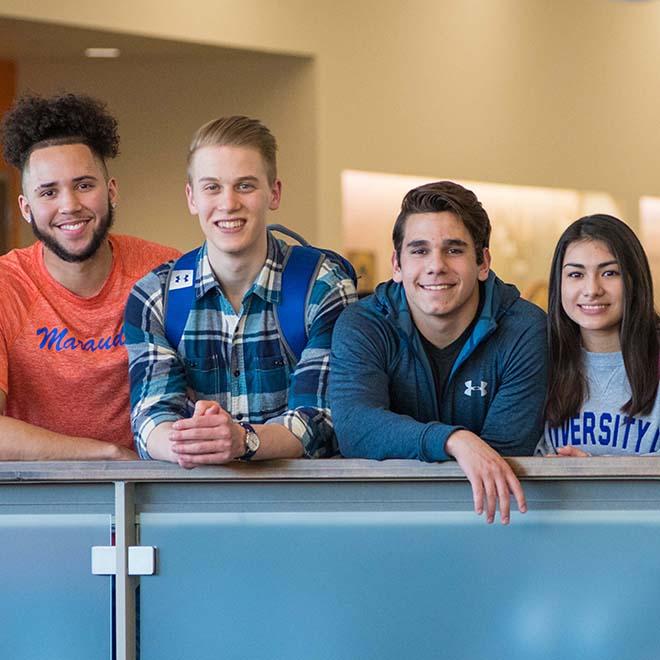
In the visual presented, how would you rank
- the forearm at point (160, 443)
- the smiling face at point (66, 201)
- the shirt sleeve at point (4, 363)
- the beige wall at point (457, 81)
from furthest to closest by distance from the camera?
1. the beige wall at point (457, 81)
2. the smiling face at point (66, 201)
3. the shirt sleeve at point (4, 363)
4. the forearm at point (160, 443)

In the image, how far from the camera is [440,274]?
2549 millimetres

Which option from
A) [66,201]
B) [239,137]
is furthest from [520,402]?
[66,201]

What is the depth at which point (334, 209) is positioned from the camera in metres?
6.79

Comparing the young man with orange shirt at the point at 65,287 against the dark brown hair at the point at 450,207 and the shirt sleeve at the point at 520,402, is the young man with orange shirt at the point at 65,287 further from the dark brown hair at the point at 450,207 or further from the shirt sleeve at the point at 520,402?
the shirt sleeve at the point at 520,402

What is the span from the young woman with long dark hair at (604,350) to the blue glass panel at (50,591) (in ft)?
3.18

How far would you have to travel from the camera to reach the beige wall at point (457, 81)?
6.65m

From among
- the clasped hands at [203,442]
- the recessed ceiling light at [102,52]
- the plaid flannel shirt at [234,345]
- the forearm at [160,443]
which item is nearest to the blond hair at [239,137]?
the plaid flannel shirt at [234,345]

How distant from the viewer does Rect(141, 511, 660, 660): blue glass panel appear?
7.13 feet

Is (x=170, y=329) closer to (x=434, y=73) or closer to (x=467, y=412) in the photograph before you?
(x=467, y=412)

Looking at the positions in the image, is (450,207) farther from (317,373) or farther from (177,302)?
(177,302)

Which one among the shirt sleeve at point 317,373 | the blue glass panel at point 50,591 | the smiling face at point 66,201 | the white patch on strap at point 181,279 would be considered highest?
the smiling face at point 66,201

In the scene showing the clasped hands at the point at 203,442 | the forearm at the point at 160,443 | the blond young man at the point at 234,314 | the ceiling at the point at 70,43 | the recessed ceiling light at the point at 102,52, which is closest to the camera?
the clasped hands at the point at 203,442

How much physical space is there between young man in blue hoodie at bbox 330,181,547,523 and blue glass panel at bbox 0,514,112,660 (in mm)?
534

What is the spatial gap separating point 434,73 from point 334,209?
40.8 inches
